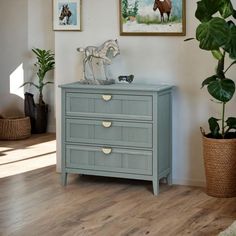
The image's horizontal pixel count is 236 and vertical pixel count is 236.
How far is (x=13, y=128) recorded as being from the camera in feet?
23.4

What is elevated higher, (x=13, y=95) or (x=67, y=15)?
(x=67, y=15)

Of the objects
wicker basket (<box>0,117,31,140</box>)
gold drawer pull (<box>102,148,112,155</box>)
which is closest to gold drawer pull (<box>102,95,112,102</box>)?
gold drawer pull (<box>102,148,112,155</box>)

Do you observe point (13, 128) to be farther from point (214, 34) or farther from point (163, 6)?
point (214, 34)

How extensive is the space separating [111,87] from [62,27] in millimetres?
Result: 899

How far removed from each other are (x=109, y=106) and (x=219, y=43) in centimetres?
111

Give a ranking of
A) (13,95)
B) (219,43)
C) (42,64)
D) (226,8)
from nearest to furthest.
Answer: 1. (219,43)
2. (226,8)
3. (42,64)
4. (13,95)

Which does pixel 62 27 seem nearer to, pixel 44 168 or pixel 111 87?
pixel 111 87

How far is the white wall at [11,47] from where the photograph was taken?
759 centimetres

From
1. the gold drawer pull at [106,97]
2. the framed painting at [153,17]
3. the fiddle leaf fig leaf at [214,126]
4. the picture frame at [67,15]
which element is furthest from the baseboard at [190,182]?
the picture frame at [67,15]

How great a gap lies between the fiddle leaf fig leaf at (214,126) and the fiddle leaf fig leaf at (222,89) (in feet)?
1.07

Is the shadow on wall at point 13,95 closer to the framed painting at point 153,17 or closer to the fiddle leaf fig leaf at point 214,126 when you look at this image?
the framed painting at point 153,17

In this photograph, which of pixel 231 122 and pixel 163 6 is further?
pixel 163 6

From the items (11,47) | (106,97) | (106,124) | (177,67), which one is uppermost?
(11,47)

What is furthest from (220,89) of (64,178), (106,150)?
(64,178)
